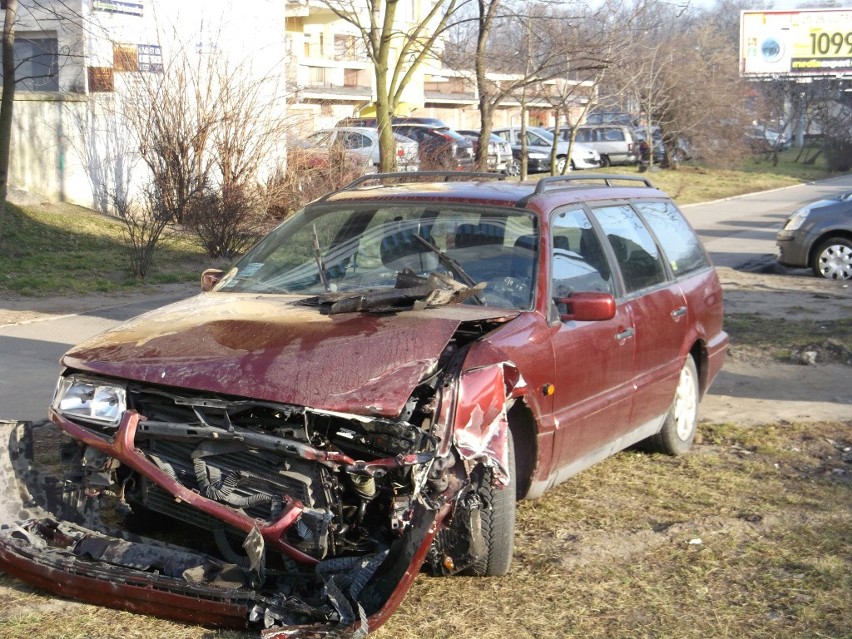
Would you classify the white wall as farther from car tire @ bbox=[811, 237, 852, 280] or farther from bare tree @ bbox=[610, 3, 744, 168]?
bare tree @ bbox=[610, 3, 744, 168]

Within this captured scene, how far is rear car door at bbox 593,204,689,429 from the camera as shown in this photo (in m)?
5.98

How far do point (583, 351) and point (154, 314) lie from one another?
2042 mm

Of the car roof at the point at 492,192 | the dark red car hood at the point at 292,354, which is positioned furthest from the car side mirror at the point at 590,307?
the car roof at the point at 492,192

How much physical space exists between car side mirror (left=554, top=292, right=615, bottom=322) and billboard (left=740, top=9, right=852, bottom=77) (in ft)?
209

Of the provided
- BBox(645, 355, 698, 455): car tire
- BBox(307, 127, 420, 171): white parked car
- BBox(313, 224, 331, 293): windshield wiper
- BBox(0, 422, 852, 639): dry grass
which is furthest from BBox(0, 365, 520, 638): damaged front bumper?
BBox(307, 127, 420, 171): white parked car

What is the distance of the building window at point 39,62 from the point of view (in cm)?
1969

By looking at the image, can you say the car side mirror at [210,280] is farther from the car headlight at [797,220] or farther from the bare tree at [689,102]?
the bare tree at [689,102]

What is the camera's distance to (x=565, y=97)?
813 inches

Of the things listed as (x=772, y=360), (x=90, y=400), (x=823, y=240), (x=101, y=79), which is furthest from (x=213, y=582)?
(x=101, y=79)

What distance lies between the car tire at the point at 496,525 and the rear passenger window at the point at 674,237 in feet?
8.52

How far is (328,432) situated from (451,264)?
1443 mm

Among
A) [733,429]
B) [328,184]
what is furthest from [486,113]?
[733,429]

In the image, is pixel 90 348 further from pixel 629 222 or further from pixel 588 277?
pixel 629 222

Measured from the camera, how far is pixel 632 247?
631 cm
